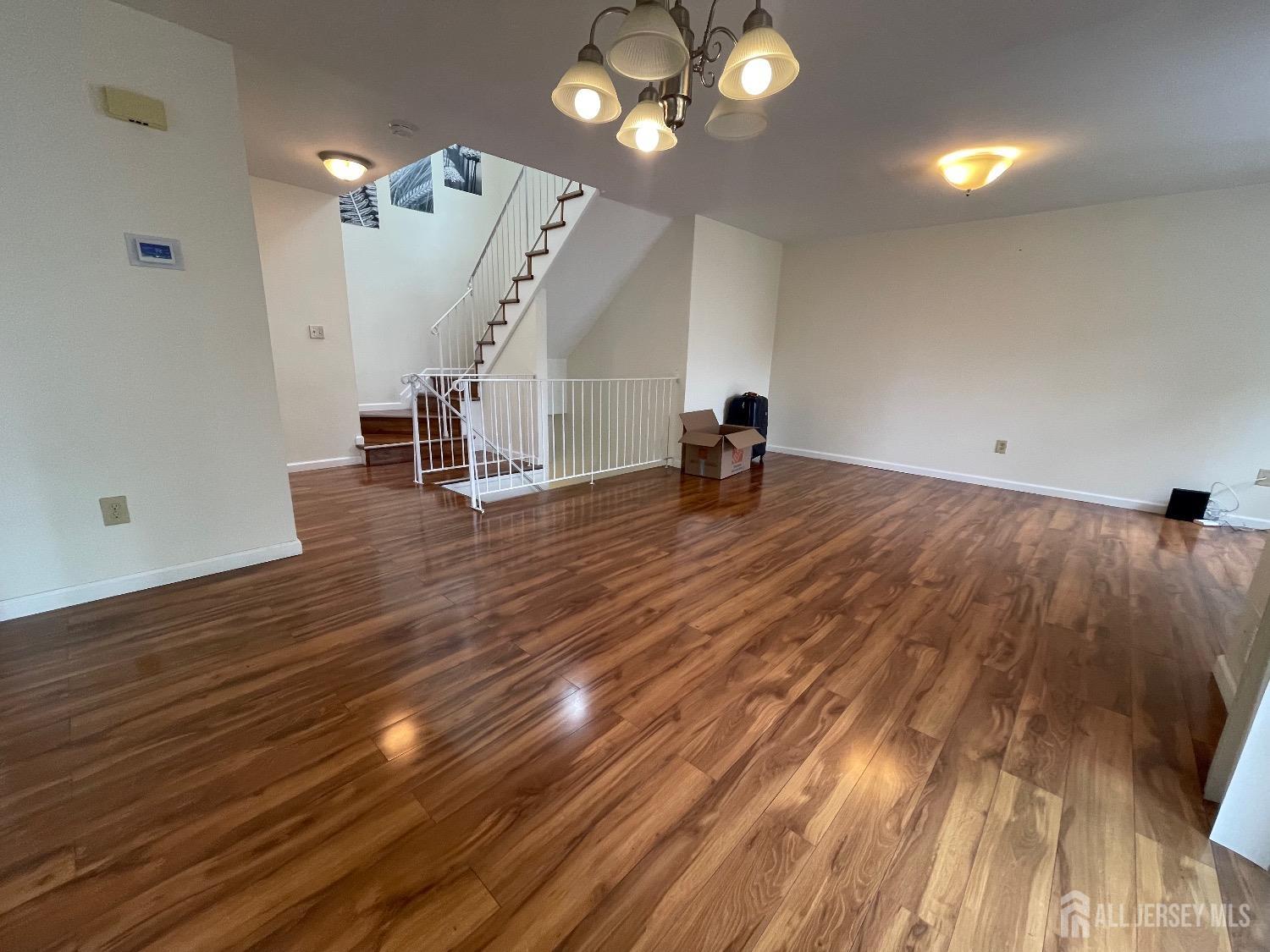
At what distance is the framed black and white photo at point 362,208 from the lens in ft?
16.9

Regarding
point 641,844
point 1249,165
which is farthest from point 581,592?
point 1249,165

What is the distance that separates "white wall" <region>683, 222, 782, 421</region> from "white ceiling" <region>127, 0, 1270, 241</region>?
100 cm

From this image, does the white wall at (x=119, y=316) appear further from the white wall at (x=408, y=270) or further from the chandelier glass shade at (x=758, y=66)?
the white wall at (x=408, y=270)

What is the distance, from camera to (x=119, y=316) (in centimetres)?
198

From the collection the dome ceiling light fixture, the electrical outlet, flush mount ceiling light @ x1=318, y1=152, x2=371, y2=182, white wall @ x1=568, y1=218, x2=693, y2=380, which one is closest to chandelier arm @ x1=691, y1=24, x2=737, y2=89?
the dome ceiling light fixture

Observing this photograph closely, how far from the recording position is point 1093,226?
3.77 m

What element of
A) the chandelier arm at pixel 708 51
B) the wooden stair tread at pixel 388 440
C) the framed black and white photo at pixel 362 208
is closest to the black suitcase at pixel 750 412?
the wooden stair tread at pixel 388 440

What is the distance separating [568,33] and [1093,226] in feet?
14.4

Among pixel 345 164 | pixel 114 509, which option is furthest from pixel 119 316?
pixel 345 164

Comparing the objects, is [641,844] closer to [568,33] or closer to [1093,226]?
[568,33]

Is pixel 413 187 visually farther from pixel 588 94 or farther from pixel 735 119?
pixel 735 119

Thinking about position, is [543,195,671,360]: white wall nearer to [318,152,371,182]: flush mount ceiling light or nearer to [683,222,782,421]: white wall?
[683,222,782,421]: white wall

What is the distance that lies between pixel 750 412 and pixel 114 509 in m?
4.72

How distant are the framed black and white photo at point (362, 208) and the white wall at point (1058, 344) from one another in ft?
15.7
